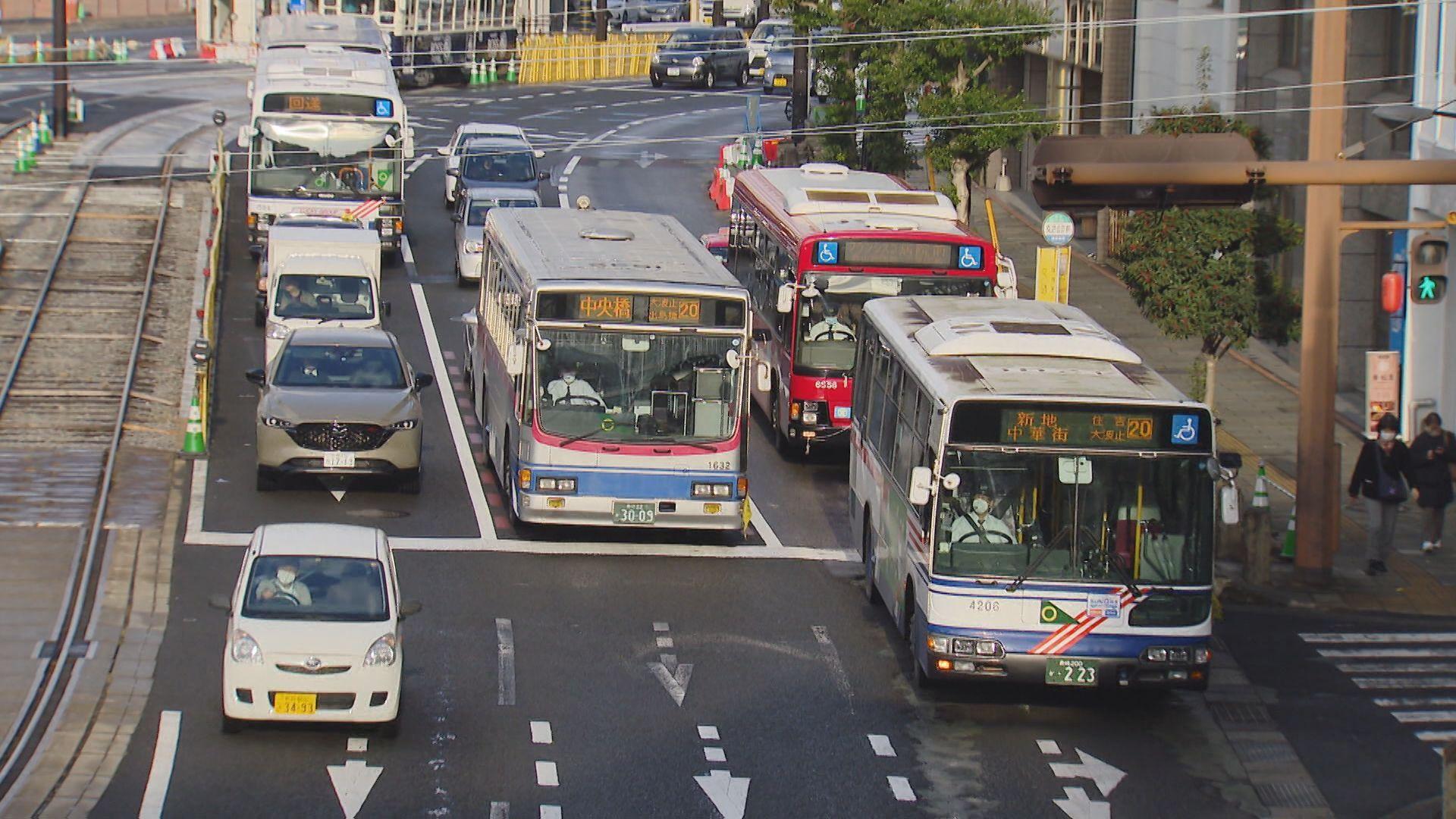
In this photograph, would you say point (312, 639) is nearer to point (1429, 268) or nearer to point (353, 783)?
point (353, 783)

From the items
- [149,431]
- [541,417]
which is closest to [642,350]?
[541,417]

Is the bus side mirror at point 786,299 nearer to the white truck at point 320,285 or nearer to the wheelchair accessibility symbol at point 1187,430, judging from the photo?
the white truck at point 320,285

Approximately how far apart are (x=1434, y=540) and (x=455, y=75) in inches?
1953

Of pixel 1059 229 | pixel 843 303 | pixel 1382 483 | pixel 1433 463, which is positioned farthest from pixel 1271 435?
pixel 843 303

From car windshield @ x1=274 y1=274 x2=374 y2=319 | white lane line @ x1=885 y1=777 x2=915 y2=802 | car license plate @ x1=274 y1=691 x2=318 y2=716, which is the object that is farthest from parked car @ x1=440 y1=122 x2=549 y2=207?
white lane line @ x1=885 y1=777 x2=915 y2=802

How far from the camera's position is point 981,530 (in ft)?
55.4

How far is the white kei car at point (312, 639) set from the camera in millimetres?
15727

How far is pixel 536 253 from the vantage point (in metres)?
23.8

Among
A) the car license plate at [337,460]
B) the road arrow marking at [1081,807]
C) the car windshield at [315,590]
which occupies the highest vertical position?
the car windshield at [315,590]

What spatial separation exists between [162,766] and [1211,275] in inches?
553

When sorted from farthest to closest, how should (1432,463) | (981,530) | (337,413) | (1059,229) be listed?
(1059,229), (337,413), (1432,463), (981,530)

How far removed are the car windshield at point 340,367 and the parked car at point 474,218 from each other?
11.2m

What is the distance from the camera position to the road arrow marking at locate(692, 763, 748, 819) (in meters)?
15.0

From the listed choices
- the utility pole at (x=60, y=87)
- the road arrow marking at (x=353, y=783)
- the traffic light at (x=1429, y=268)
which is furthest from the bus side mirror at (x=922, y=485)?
the utility pole at (x=60, y=87)
